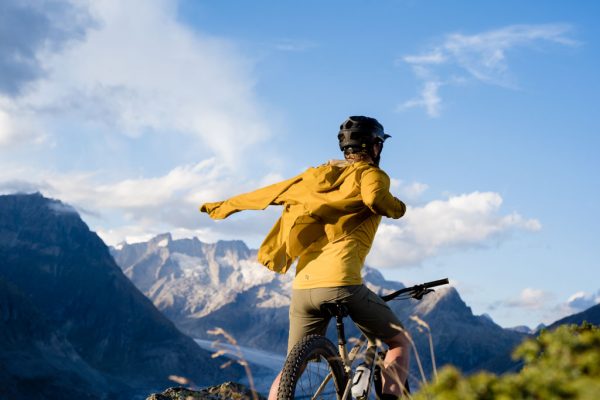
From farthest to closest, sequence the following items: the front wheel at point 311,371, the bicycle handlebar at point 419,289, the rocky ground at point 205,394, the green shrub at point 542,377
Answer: the rocky ground at point 205,394 → the bicycle handlebar at point 419,289 → the front wheel at point 311,371 → the green shrub at point 542,377

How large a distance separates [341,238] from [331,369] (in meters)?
1.19

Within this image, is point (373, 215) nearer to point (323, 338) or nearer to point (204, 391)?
point (323, 338)

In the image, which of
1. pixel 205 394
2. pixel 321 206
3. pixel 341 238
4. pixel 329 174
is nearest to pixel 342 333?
pixel 341 238

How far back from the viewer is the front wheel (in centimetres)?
530

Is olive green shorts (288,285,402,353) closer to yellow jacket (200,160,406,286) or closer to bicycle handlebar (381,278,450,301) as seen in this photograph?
yellow jacket (200,160,406,286)

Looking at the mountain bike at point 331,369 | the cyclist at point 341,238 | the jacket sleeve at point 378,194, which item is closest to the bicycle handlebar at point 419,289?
the mountain bike at point 331,369

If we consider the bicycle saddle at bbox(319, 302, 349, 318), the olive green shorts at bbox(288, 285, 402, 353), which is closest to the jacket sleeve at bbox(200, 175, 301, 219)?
the olive green shorts at bbox(288, 285, 402, 353)

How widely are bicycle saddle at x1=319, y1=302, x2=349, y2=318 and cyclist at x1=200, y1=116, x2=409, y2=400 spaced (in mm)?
42

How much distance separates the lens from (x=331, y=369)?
5922mm

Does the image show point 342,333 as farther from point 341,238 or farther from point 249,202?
point 249,202

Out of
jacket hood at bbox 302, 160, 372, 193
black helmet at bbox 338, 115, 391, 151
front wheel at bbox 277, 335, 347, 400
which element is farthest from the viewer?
black helmet at bbox 338, 115, 391, 151

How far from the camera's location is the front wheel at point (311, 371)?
5.30 m

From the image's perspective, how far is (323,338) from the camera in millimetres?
5770

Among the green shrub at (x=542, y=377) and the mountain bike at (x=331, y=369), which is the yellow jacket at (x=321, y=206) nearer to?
the mountain bike at (x=331, y=369)
